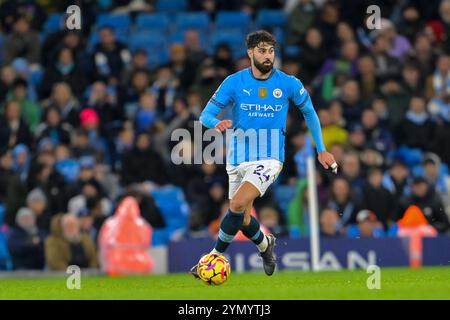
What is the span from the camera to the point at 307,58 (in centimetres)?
2112

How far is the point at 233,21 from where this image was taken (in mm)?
22438

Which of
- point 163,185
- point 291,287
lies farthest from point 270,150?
point 163,185

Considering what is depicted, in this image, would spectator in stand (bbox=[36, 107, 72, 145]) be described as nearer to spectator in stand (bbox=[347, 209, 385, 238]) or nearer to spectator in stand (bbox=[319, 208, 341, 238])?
spectator in stand (bbox=[319, 208, 341, 238])

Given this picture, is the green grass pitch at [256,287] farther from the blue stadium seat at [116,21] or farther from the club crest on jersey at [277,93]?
the blue stadium seat at [116,21]

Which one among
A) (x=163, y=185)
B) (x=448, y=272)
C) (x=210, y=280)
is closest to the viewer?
(x=210, y=280)

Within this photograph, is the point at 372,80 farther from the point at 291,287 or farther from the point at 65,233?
the point at 291,287

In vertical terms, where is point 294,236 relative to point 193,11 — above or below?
below

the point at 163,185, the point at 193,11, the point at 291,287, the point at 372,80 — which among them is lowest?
the point at 291,287

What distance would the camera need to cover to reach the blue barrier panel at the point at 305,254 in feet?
55.2

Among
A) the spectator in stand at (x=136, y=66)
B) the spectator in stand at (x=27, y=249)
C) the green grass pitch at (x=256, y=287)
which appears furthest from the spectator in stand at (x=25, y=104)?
the green grass pitch at (x=256, y=287)

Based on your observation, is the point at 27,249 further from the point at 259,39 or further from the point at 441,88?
the point at 441,88

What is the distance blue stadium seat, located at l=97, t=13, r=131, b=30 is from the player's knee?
1110 cm

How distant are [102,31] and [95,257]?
16.8ft

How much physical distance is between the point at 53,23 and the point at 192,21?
97.2 inches
